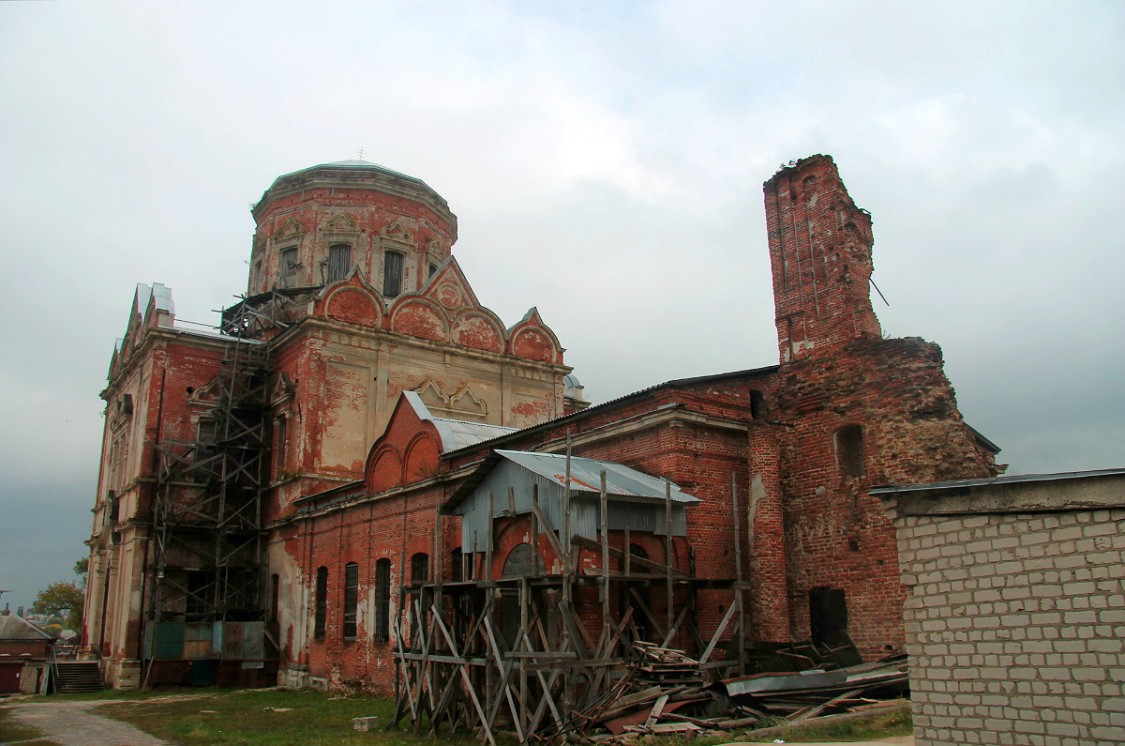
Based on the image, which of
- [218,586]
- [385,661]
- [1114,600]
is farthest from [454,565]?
[1114,600]

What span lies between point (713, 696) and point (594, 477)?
3945 millimetres

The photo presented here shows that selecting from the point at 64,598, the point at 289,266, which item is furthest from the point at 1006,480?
the point at 64,598

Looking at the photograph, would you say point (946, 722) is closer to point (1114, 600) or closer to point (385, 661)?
point (1114, 600)

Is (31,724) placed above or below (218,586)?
below

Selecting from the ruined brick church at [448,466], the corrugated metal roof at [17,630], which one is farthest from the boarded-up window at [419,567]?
the corrugated metal roof at [17,630]

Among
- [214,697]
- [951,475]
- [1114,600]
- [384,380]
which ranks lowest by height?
[214,697]

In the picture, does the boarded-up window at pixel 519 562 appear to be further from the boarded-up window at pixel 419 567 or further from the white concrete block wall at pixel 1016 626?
the white concrete block wall at pixel 1016 626

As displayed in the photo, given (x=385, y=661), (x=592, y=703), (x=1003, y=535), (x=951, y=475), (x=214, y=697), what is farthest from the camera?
(x=214, y=697)

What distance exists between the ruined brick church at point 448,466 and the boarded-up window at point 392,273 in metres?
0.07

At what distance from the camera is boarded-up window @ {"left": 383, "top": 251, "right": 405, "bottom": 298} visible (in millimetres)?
32531

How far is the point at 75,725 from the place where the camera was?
704 inches

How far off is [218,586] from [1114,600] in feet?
81.1

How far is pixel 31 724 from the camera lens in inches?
711

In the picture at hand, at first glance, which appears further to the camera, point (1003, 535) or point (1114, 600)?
point (1003, 535)
